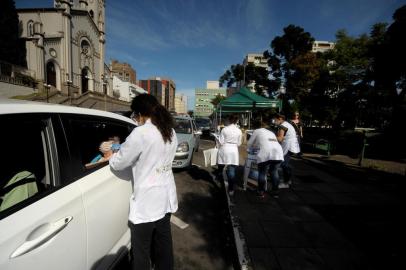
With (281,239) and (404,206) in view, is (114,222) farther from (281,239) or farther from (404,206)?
(404,206)

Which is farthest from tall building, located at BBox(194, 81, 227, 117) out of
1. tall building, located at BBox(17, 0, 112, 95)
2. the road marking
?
the road marking

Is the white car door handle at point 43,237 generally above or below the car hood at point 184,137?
below

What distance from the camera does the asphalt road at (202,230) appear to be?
2641 millimetres

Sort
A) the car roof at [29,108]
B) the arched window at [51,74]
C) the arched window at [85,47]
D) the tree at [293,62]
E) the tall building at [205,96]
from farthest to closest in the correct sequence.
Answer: the tall building at [205,96] < the arched window at [85,47] < the arched window at [51,74] < the tree at [293,62] < the car roof at [29,108]

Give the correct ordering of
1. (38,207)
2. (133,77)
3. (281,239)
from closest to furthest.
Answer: (38,207)
(281,239)
(133,77)

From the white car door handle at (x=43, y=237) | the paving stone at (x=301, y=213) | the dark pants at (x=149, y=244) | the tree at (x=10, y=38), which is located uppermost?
the tree at (x=10, y=38)

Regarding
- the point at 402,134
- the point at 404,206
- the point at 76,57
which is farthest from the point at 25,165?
the point at 76,57

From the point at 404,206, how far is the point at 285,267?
11.8 ft

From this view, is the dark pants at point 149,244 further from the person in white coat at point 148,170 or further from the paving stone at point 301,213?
the paving stone at point 301,213

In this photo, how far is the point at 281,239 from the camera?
9.85 feet

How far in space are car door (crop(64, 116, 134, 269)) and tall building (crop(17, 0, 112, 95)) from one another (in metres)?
31.4

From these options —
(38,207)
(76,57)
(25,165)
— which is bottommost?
(38,207)

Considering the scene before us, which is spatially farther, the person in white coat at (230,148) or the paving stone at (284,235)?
the person in white coat at (230,148)

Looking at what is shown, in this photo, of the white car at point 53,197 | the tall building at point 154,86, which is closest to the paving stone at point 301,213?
the white car at point 53,197
